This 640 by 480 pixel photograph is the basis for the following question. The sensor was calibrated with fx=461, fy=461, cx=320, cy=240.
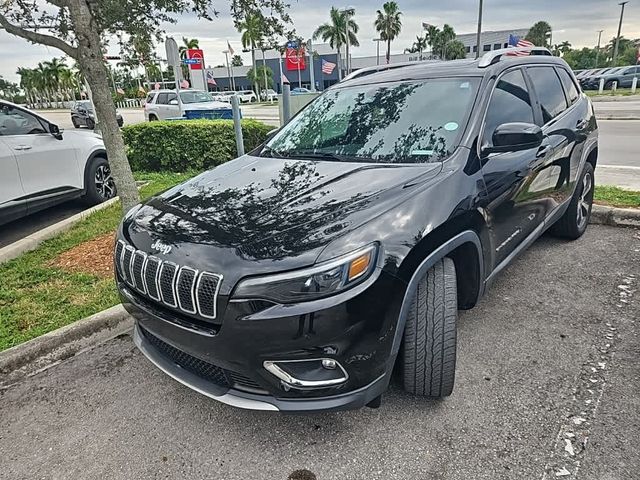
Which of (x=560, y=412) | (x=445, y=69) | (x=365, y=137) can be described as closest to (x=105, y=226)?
(x=365, y=137)

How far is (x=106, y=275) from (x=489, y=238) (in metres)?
3.32

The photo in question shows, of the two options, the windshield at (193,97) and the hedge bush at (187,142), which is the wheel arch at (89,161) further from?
the windshield at (193,97)

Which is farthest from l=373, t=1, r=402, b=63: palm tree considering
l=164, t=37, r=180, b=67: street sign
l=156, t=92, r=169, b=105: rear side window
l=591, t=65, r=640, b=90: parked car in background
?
l=164, t=37, r=180, b=67: street sign

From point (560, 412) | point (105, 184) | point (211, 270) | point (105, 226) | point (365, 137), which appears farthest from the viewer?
point (105, 184)

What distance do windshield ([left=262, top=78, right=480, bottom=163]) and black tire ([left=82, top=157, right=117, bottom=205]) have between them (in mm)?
4014

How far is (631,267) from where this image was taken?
395 centimetres

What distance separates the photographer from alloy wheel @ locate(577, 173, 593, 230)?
4461 mm

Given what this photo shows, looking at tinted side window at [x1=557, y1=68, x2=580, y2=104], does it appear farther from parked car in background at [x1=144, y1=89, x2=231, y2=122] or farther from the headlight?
parked car in background at [x1=144, y1=89, x2=231, y2=122]

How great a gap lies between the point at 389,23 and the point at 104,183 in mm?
60536

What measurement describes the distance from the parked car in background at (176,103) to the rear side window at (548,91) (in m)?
13.4

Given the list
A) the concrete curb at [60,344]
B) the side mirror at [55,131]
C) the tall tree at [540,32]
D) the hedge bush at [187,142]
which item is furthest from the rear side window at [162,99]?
the tall tree at [540,32]

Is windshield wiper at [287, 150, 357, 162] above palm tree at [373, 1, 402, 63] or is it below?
below

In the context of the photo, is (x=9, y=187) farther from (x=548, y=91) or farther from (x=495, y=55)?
(x=548, y=91)

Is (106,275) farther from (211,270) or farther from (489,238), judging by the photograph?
(489,238)
